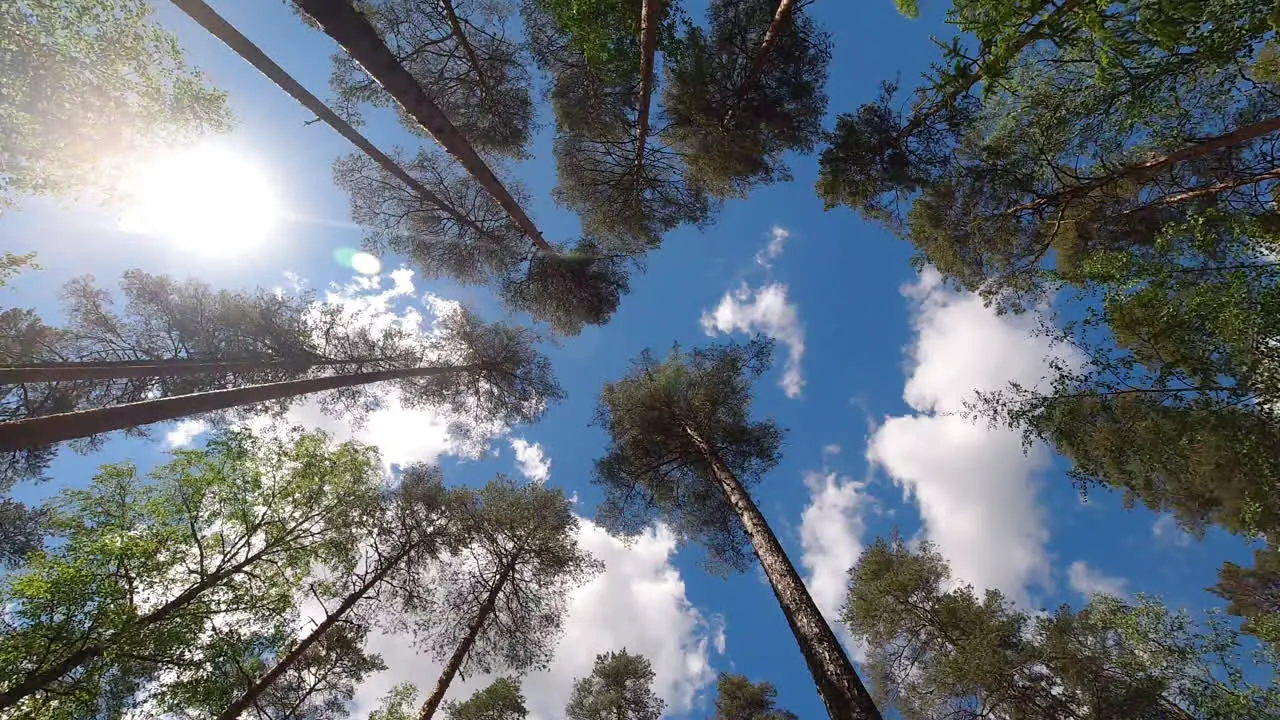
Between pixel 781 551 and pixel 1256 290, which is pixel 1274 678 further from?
pixel 781 551

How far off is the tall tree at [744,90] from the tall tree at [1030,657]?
12.2 m

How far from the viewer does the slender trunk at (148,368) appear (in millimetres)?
7818

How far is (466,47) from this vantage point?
9047 mm

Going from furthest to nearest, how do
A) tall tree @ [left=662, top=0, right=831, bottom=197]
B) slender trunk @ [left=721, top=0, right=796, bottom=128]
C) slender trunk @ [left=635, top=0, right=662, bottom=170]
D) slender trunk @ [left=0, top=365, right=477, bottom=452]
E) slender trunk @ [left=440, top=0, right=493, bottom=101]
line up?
tall tree @ [left=662, top=0, right=831, bottom=197], slender trunk @ [left=440, top=0, right=493, bottom=101], slender trunk @ [left=721, top=0, right=796, bottom=128], slender trunk @ [left=635, top=0, right=662, bottom=170], slender trunk @ [left=0, top=365, right=477, bottom=452]

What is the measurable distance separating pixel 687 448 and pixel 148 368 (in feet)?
42.2

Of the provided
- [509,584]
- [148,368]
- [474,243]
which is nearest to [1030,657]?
[509,584]

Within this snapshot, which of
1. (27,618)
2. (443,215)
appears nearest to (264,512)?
(27,618)

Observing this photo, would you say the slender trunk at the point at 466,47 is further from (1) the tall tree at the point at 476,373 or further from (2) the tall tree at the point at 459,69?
(1) the tall tree at the point at 476,373

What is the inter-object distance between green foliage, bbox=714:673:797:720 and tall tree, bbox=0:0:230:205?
2365 cm

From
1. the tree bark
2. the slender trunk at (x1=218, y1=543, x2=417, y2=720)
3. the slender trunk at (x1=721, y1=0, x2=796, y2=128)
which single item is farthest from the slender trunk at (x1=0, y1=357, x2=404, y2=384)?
the slender trunk at (x1=721, y1=0, x2=796, y2=128)

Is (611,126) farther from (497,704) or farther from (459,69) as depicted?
(497,704)

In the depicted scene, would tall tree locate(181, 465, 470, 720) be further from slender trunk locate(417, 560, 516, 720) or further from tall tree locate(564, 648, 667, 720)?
tall tree locate(564, 648, 667, 720)

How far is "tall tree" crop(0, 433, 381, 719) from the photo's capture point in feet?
18.2

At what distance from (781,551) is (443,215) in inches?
426
